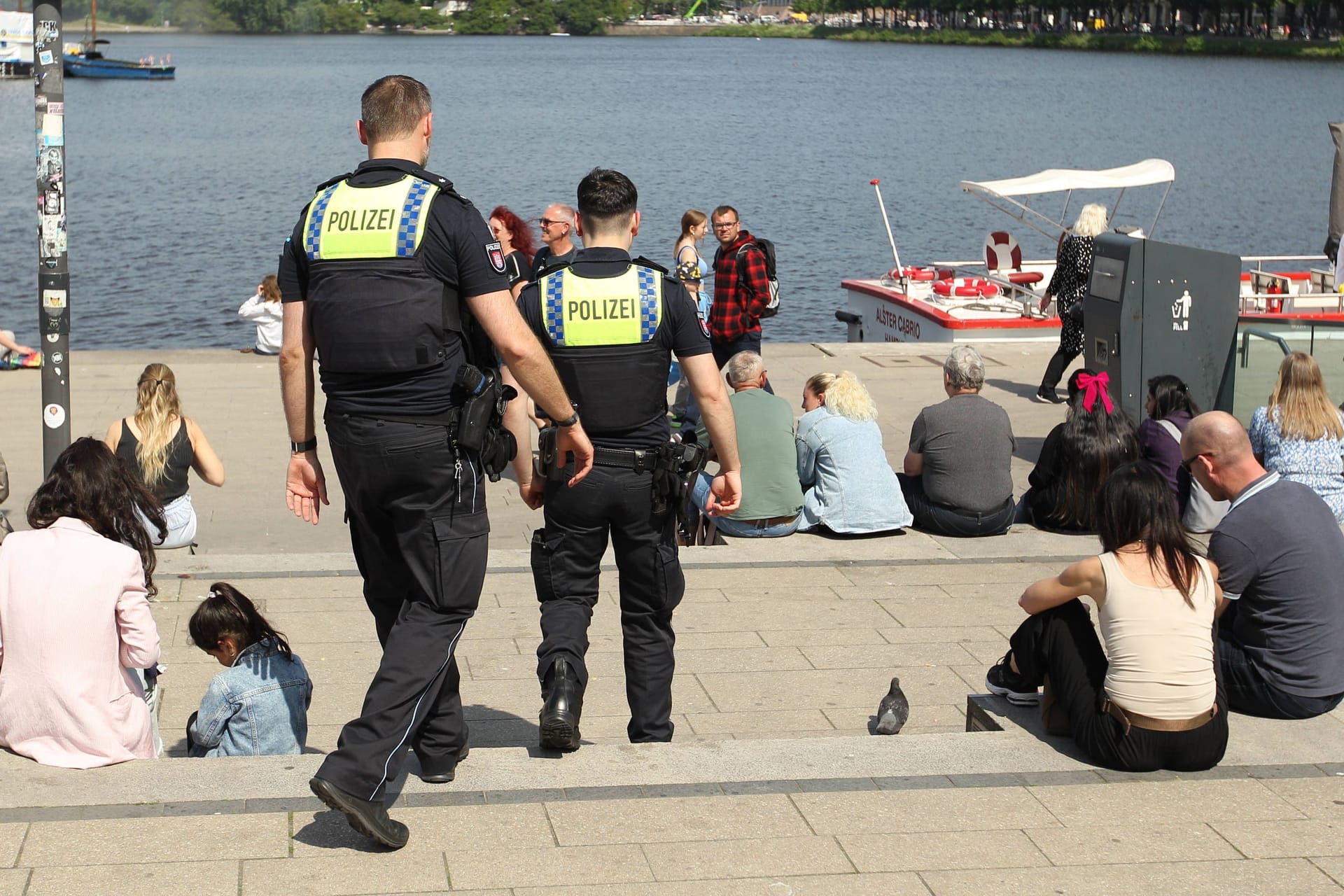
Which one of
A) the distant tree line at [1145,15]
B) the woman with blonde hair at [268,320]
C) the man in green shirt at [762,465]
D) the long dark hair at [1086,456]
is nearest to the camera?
the long dark hair at [1086,456]

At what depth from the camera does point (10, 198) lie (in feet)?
134

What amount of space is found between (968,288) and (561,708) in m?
15.1

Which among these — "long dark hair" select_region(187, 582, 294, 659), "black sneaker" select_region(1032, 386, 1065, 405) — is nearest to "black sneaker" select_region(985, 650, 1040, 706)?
"long dark hair" select_region(187, 582, 294, 659)

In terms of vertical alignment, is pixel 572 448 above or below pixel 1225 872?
above

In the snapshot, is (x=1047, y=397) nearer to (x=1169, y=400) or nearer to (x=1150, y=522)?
(x=1169, y=400)

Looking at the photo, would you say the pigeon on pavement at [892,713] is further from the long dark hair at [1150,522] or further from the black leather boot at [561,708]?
the black leather boot at [561,708]

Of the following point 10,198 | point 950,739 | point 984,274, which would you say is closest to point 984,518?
point 950,739

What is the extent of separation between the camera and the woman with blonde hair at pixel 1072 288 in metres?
13.4

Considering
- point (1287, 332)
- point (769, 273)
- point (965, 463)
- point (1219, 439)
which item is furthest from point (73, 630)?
point (1287, 332)

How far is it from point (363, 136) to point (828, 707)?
9.88ft

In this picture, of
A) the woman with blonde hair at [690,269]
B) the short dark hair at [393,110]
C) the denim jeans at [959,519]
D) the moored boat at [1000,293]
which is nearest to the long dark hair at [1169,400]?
the denim jeans at [959,519]

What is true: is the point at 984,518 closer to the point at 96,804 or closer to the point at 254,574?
the point at 254,574

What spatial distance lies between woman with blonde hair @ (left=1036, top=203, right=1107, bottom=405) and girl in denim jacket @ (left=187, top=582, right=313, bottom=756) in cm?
959

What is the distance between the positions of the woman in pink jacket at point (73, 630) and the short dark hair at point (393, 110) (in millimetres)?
1378
